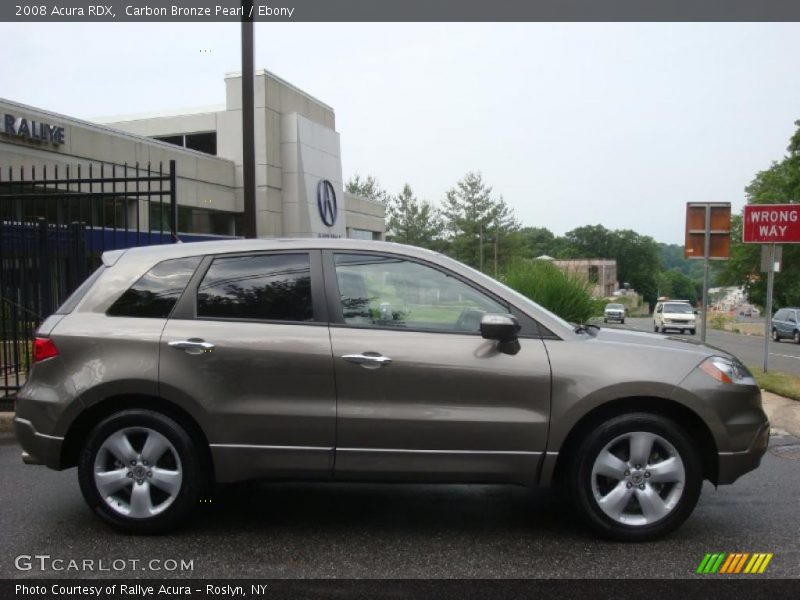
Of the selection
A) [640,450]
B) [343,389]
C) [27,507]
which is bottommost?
[27,507]

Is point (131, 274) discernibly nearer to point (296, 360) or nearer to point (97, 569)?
point (296, 360)

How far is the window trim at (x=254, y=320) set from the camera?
389cm

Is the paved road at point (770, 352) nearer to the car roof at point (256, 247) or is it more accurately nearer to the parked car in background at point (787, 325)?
the parked car in background at point (787, 325)

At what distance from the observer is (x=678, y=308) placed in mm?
35531

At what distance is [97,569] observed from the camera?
3.44 metres

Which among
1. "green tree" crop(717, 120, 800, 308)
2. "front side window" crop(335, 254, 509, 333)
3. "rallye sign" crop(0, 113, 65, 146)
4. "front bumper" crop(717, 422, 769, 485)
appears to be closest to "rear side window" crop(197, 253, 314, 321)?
"front side window" crop(335, 254, 509, 333)

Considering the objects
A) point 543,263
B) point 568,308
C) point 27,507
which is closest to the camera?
point 27,507

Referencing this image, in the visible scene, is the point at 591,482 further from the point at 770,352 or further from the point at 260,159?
the point at 260,159

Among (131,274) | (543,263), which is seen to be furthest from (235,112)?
(131,274)

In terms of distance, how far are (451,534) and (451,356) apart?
3.47 ft

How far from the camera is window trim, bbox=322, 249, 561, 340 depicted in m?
3.85

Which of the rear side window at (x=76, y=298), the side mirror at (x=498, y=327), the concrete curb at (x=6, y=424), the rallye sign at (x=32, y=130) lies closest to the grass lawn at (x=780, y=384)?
the side mirror at (x=498, y=327)

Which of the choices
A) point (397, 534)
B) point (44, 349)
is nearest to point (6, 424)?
point (44, 349)

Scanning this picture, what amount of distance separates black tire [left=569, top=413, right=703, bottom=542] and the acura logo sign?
25515 mm
